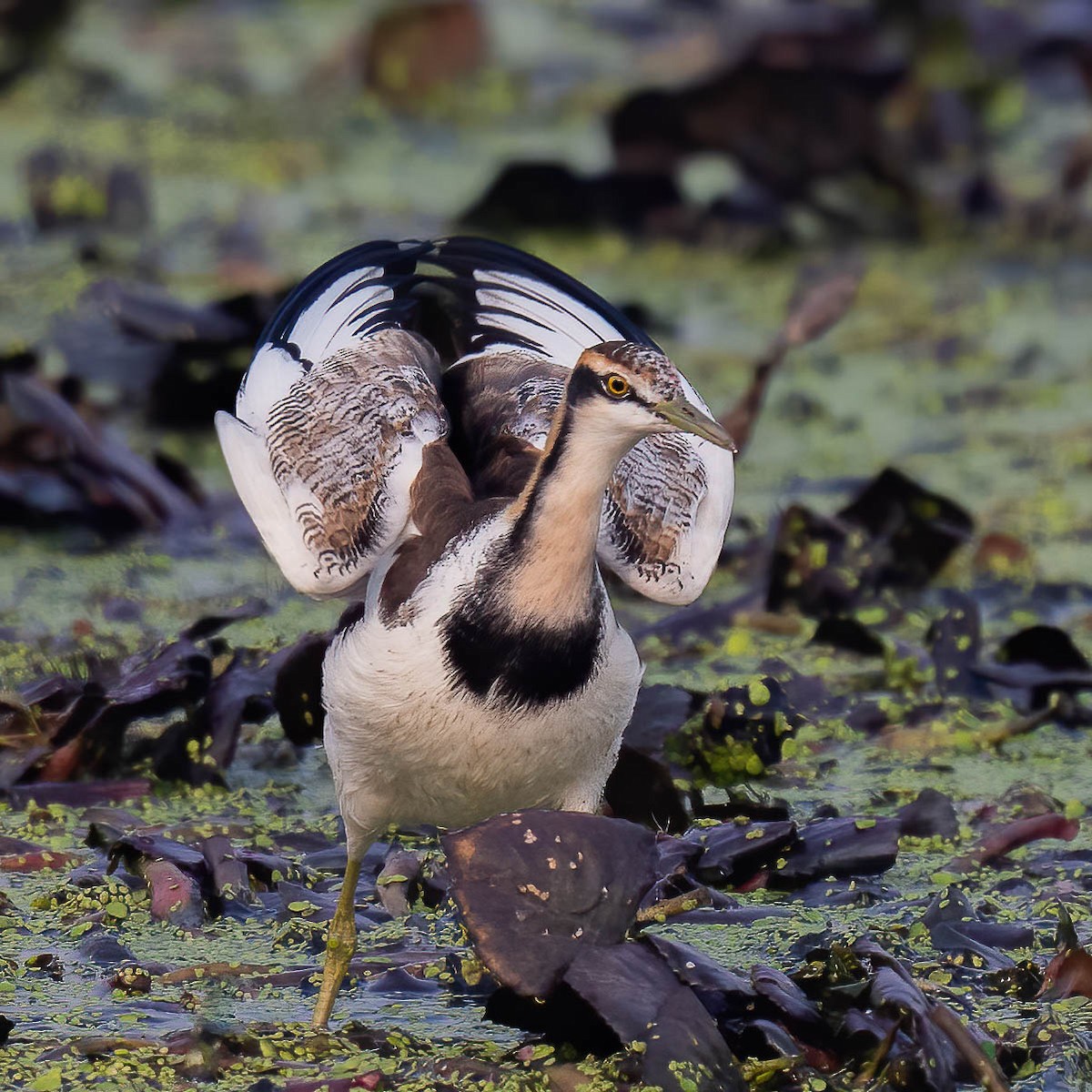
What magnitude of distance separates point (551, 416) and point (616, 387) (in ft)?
2.40

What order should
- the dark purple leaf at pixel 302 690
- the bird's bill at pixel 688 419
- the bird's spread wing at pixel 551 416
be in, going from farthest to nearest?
the dark purple leaf at pixel 302 690, the bird's spread wing at pixel 551 416, the bird's bill at pixel 688 419

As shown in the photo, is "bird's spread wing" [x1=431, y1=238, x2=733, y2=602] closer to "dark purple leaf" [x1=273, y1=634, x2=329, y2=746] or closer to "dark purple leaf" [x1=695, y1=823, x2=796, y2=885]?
"dark purple leaf" [x1=695, y1=823, x2=796, y2=885]

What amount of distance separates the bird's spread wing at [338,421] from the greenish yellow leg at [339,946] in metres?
0.56

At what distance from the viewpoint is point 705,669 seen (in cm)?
540

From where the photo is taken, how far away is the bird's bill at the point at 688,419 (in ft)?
11.6

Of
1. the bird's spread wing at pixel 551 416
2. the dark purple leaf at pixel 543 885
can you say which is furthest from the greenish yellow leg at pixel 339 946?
the bird's spread wing at pixel 551 416

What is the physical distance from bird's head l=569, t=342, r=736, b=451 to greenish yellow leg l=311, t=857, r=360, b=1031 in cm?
104

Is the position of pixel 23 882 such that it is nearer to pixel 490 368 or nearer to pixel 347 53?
pixel 490 368

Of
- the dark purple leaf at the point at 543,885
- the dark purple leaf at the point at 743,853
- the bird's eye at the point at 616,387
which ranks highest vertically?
the bird's eye at the point at 616,387

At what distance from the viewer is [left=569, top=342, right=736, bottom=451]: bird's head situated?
11.7 feet

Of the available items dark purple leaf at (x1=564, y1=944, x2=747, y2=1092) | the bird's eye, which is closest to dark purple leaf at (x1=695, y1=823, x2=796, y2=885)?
dark purple leaf at (x1=564, y1=944, x2=747, y2=1092)

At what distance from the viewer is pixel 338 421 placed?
4.33 metres

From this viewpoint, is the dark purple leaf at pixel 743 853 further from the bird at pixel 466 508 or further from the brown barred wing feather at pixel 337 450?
the brown barred wing feather at pixel 337 450

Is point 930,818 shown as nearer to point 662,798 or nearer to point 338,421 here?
point 662,798
